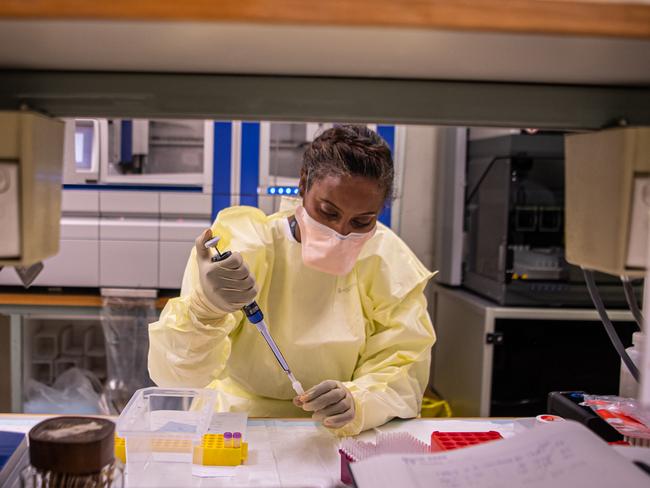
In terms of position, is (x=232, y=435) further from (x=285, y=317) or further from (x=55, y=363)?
(x=55, y=363)

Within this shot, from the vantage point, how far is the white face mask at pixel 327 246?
1386mm

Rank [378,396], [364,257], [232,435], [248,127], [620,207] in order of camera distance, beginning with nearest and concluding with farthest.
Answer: [620,207] → [232,435] → [378,396] → [364,257] → [248,127]

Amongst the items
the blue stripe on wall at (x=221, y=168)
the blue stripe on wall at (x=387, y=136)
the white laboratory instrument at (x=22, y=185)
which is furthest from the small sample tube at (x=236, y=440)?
the blue stripe on wall at (x=387, y=136)

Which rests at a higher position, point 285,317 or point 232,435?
point 285,317

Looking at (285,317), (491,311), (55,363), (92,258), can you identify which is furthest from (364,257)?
(55,363)

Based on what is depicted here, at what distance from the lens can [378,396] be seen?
4.07ft

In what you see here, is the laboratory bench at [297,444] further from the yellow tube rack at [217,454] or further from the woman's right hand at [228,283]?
the woman's right hand at [228,283]

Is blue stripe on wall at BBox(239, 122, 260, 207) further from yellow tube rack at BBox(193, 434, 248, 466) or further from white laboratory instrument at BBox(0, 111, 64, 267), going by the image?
white laboratory instrument at BBox(0, 111, 64, 267)

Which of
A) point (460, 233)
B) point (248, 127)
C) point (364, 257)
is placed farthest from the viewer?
point (460, 233)

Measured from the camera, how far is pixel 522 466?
771 mm

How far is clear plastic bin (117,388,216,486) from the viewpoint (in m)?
0.91

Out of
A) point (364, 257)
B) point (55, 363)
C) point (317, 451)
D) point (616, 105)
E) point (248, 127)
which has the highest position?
point (248, 127)

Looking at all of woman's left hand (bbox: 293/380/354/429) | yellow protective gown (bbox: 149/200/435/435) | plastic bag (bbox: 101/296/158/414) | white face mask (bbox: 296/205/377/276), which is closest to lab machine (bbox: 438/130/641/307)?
yellow protective gown (bbox: 149/200/435/435)

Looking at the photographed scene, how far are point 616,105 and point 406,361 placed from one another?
0.87m
